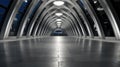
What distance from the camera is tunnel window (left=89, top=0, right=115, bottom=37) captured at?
24592mm

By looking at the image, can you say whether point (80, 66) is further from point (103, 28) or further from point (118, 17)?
point (103, 28)

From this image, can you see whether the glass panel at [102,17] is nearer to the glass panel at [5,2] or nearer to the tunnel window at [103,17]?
the tunnel window at [103,17]

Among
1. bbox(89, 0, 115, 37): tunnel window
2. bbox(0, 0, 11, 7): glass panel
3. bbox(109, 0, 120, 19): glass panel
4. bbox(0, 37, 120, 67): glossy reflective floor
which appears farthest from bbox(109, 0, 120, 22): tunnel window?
bbox(0, 37, 120, 67): glossy reflective floor

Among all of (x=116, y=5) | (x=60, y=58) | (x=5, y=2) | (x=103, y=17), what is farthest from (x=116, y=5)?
(x=60, y=58)

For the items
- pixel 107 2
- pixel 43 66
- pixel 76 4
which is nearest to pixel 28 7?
pixel 76 4

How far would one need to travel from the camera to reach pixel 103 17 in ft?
87.4

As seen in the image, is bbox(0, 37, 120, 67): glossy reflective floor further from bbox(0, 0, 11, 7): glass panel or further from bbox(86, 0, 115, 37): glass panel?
bbox(86, 0, 115, 37): glass panel

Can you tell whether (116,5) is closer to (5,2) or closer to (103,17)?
(103,17)

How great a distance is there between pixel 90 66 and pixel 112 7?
17.6 meters

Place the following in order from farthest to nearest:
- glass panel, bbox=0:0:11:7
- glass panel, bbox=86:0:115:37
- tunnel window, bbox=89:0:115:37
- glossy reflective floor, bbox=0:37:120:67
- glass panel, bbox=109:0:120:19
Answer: glass panel, bbox=86:0:115:37 → tunnel window, bbox=89:0:115:37 → glass panel, bbox=109:0:120:19 → glass panel, bbox=0:0:11:7 → glossy reflective floor, bbox=0:37:120:67

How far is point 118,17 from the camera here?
1992cm

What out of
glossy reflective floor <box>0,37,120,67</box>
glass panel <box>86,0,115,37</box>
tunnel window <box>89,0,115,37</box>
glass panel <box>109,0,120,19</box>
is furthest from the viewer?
→ glass panel <box>86,0,115,37</box>

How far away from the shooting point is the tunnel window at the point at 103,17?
24592 mm

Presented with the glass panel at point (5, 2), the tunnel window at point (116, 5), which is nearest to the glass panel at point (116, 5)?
the tunnel window at point (116, 5)
